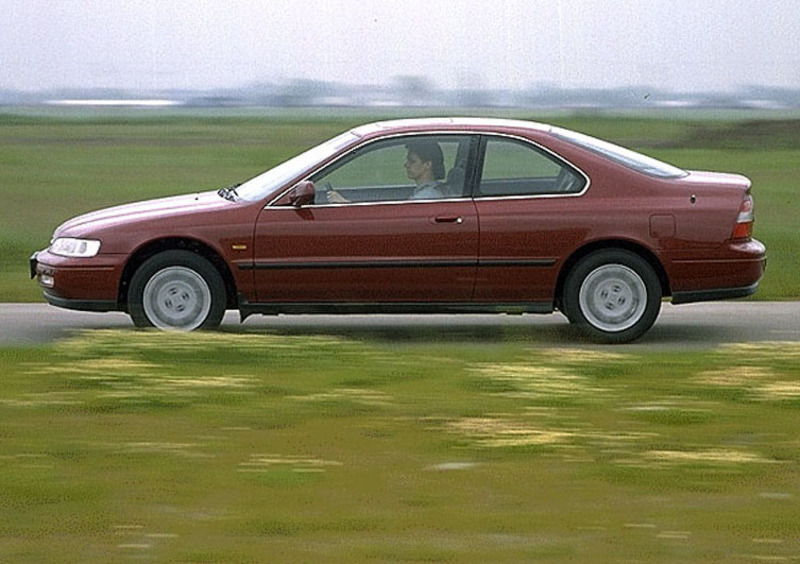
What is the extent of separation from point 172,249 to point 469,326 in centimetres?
208

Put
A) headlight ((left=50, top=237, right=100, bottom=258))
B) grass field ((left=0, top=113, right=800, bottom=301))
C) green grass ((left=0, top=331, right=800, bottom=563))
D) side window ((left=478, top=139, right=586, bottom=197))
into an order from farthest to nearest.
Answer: grass field ((left=0, top=113, right=800, bottom=301)) → side window ((left=478, top=139, right=586, bottom=197)) → headlight ((left=50, top=237, right=100, bottom=258)) → green grass ((left=0, top=331, right=800, bottom=563))

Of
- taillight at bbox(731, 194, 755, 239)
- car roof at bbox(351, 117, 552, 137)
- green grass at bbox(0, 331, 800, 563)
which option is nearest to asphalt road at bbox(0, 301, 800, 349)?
taillight at bbox(731, 194, 755, 239)

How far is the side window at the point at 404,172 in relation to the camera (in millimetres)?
10562

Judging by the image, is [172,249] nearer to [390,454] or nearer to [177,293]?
[177,293]

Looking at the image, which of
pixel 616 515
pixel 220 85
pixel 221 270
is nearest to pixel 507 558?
pixel 616 515

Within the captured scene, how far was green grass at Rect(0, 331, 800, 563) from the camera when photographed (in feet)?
17.1

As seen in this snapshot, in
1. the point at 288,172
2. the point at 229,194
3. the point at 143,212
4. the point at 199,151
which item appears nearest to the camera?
the point at 143,212

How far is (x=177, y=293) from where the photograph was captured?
10.5 m

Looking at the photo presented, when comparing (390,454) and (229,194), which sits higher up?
(229,194)

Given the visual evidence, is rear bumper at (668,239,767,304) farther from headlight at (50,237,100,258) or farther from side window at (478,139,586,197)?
headlight at (50,237,100,258)

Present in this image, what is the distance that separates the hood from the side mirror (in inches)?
16.6

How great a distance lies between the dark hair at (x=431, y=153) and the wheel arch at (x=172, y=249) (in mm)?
1355

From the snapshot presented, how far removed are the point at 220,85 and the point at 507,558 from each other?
47.6ft

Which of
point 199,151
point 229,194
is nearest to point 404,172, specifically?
point 229,194
